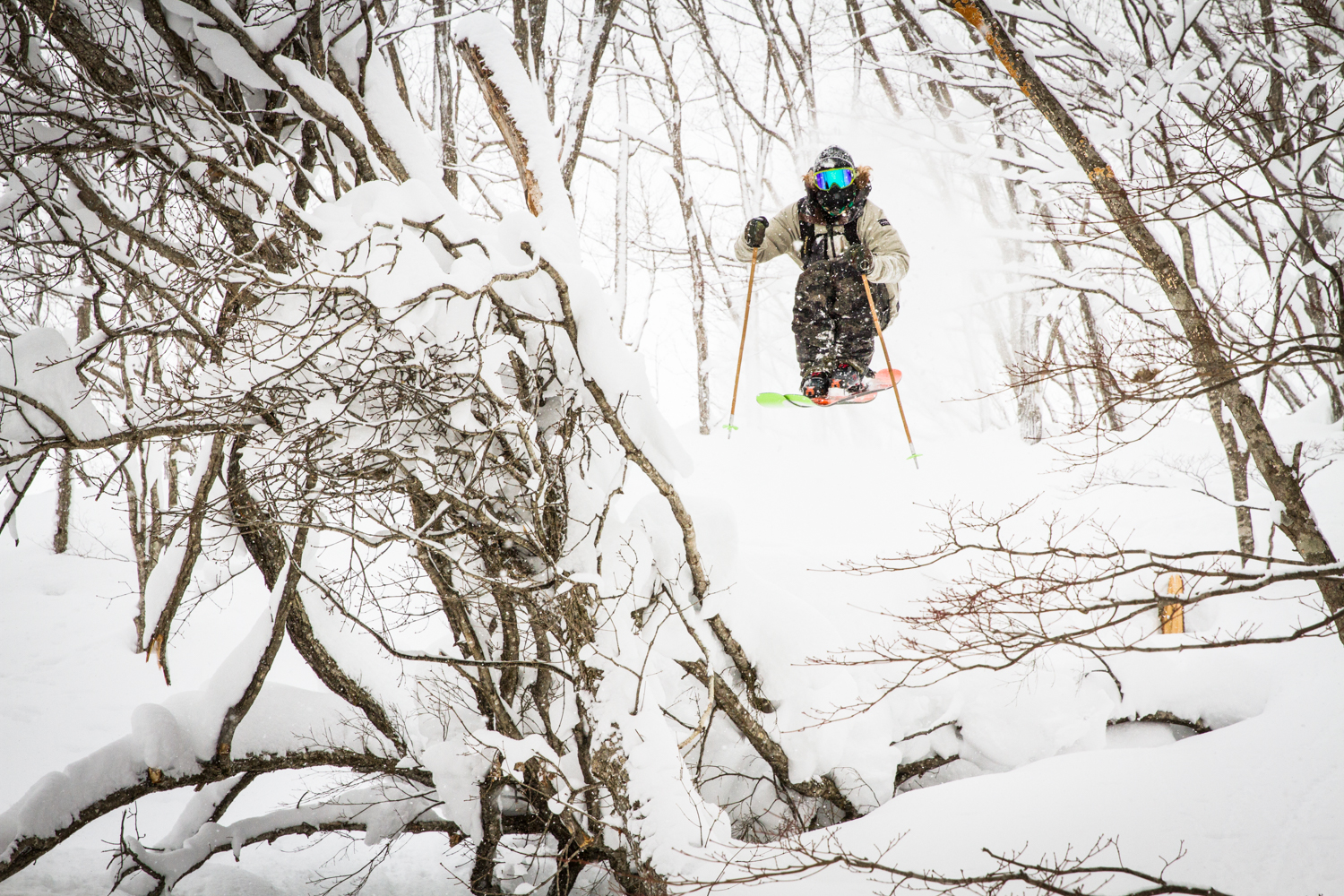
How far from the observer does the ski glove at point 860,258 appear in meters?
5.32

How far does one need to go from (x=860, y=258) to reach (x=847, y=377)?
109 cm

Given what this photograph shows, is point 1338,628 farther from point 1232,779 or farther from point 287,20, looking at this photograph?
point 287,20

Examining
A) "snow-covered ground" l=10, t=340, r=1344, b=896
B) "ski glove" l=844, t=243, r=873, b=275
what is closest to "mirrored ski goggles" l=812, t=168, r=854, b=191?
"ski glove" l=844, t=243, r=873, b=275

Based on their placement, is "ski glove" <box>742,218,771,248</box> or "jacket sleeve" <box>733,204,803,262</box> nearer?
"ski glove" <box>742,218,771,248</box>

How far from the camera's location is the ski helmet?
5.19m

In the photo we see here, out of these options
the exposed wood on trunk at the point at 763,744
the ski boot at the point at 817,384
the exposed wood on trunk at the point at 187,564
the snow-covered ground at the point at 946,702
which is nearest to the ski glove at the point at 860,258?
the ski boot at the point at 817,384

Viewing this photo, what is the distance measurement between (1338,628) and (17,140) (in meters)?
8.06

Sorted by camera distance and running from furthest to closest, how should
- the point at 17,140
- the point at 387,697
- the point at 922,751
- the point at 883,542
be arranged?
the point at 883,542, the point at 922,751, the point at 387,697, the point at 17,140

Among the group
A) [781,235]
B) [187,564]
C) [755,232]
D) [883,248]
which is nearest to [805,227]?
[781,235]

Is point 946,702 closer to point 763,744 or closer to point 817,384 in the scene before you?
point 763,744

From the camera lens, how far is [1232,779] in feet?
13.9

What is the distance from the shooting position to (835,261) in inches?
220

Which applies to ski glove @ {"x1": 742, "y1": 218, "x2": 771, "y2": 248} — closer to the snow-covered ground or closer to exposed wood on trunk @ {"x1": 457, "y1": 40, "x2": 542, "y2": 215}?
exposed wood on trunk @ {"x1": 457, "y1": 40, "x2": 542, "y2": 215}

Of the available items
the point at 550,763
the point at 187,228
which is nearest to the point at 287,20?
the point at 187,228
